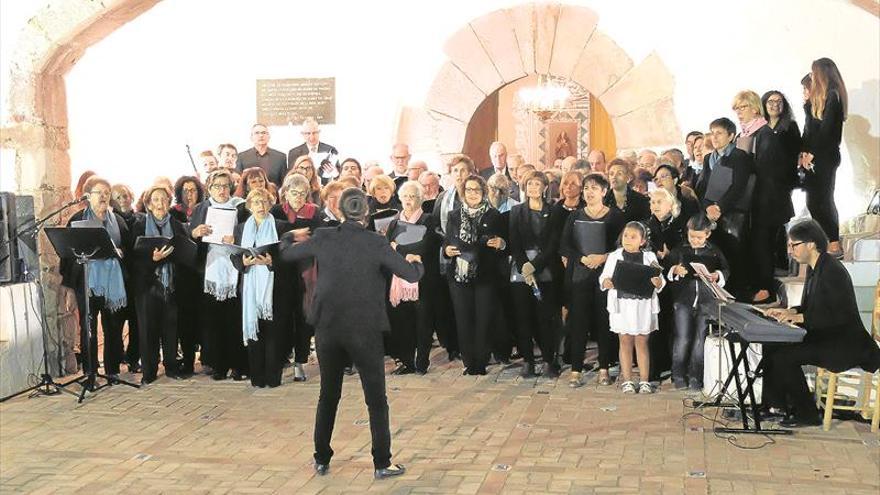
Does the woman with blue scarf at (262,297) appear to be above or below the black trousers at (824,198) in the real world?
below

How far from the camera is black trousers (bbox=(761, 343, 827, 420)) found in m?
6.93

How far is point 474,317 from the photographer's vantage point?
881 centimetres

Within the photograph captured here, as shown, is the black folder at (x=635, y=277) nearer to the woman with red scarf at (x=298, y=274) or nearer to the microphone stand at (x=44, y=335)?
the woman with red scarf at (x=298, y=274)

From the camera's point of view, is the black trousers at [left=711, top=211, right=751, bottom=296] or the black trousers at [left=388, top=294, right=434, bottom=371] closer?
the black trousers at [left=711, top=211, right=751, bottom=296]

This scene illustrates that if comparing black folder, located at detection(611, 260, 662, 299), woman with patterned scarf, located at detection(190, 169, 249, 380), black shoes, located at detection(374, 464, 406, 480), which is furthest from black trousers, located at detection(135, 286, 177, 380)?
black folder, located at detection(611, 260, 662, 299)

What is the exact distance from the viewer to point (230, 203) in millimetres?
8625

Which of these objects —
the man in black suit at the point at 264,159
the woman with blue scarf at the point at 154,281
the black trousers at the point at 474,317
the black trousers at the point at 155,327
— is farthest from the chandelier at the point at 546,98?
the black trousers at the point at 155,327

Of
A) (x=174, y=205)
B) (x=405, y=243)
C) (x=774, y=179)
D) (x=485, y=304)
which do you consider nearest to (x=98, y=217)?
(x=174, y=205)

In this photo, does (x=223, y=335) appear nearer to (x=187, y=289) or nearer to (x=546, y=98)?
(x=187, y=289)

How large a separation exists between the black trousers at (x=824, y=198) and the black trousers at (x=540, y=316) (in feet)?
6.65

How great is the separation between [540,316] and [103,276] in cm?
333

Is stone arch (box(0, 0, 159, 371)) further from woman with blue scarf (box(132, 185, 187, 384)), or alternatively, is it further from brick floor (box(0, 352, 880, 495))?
brick floor (box(0, 352, 880, 495))

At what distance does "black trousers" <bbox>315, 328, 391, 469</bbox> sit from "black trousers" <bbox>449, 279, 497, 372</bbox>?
9.13 ft

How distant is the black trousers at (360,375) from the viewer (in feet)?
19.4
